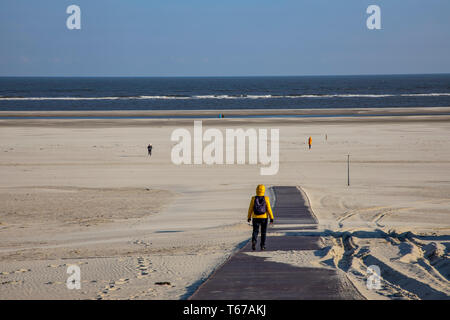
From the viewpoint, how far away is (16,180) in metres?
25.4

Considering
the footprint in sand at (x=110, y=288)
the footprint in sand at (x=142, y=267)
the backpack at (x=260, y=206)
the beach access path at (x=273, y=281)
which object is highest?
the backpack at (x=260, y=206)

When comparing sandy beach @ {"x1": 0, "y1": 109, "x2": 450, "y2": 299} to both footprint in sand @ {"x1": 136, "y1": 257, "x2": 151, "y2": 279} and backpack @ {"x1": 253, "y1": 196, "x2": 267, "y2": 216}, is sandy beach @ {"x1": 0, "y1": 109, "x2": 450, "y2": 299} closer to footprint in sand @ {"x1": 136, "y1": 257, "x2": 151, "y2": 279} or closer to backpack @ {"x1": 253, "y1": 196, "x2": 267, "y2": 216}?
footprint in sand @ {"x1": 136, "y1": 257, "x2": 151, "y2": 279}

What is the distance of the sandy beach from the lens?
405 inches

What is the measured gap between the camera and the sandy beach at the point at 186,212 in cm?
1029

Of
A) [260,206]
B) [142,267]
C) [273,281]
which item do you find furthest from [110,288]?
[260,206]

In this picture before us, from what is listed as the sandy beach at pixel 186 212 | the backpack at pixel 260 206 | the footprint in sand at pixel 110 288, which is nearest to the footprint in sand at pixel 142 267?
the sandy beach at pixel 186 212

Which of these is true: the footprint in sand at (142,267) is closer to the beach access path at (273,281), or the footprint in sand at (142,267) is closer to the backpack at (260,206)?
the beach access path at (273,281)

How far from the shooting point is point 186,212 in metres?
18.5

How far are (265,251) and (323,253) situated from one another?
1.19m

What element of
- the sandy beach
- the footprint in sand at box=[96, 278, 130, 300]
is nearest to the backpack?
the sandy beach

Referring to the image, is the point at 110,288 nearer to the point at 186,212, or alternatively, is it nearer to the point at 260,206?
the point at 260,206

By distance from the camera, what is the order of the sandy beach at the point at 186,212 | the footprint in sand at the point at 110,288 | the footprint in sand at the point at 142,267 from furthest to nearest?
the footprint in sand at the point at 142,267 → the sandy beach at the point at 186,212 → the footprint in sand at the point at 110,288
